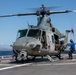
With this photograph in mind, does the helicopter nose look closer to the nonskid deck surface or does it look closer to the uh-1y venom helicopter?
the uh-1y venom helicopter

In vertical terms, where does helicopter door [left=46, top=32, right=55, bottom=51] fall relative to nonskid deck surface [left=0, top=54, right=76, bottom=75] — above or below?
above

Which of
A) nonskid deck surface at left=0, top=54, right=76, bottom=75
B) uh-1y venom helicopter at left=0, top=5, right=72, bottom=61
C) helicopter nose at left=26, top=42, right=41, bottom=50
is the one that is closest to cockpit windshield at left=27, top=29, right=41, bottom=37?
uh-1y venom helicopter at left=0, top=5, right=72, bottom=61

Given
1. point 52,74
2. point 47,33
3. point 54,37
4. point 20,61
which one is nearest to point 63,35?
point 54,37

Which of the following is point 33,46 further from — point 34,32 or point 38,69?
point 38,69

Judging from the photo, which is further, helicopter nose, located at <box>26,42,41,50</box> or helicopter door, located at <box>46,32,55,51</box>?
helicopter door, located at <box>46,32,55,51</box>

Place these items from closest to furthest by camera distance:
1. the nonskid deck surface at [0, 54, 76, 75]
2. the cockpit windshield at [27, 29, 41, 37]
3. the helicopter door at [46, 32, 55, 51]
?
the nonskid deck surface at [0, 54, 76, 75]
the cockpit windshield at [27, 29, 41, 37]
the helicopter door at [46, 32, 55, 51]

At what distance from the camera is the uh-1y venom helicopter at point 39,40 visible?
1948cm

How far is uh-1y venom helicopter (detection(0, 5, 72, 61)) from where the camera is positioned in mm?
19484

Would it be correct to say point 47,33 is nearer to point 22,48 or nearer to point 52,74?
point 22,48

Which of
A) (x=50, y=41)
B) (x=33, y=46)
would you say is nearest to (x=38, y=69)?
(x=33, y=46)

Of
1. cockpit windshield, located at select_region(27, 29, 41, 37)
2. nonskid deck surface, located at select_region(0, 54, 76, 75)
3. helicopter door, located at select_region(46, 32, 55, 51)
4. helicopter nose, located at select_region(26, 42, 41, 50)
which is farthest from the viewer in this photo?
helicopter door, located at select_region(46, 32, 55, 51)

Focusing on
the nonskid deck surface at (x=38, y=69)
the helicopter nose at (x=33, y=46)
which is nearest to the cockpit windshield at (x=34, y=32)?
the helicopter nose at (x=33, y=46)

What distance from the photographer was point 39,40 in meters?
20.9

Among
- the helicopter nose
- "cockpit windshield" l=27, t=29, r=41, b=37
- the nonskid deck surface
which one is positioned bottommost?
the nonskid deck surface
